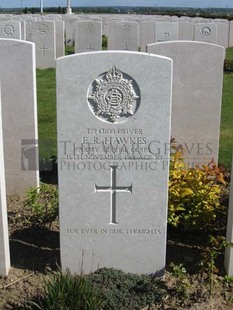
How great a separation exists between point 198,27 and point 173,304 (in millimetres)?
12759

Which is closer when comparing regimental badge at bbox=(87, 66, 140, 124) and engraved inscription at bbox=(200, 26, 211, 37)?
regimental badge at bbox=(87, 66, 140, 124)

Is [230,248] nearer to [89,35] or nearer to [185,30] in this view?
[89,35]

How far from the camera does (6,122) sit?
213 inches

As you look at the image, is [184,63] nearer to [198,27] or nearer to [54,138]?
[54,138]

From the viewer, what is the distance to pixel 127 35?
15.2 meters

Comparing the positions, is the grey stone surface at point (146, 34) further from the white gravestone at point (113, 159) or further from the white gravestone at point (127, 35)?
the white gravestone at point (113, 159)

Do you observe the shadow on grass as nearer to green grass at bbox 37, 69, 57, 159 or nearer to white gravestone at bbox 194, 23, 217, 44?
green grass at bbox 37, 69, 57, 159

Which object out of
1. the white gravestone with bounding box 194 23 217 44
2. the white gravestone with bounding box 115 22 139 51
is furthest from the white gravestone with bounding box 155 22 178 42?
the white gravestone with bounding box 194 23 217 44

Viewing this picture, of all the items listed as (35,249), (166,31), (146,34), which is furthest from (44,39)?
(35,249)

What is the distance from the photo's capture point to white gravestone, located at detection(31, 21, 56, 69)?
14109 mm

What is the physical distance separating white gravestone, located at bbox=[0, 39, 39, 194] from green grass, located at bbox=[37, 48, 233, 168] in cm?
106

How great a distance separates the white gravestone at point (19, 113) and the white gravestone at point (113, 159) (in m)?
1.82

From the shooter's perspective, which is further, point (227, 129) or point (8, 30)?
point (8, 30)

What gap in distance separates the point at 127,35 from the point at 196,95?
10205 mm
